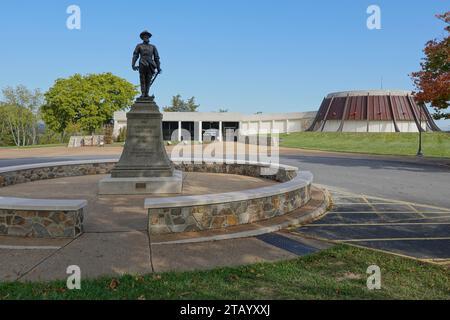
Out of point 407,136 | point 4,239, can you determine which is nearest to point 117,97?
point 407,136

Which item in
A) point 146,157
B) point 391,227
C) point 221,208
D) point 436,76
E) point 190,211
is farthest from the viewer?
point 436,76

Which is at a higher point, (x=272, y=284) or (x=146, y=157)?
(x=146, y=157)

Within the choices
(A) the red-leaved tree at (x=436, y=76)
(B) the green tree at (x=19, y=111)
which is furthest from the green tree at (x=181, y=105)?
(A) the red-leaved tree at (x=436, y=76)

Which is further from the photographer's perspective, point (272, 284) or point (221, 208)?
point (221, 208)

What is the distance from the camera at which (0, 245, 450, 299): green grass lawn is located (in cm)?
373

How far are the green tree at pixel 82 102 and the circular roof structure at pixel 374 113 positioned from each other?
3729cm

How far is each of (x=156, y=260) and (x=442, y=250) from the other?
455 cm

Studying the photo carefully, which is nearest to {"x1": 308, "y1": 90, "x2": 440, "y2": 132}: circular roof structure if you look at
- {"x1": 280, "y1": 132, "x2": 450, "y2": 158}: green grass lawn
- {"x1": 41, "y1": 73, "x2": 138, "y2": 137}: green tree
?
{"x1": 280, "y1": 132, "x2": 450, "y2": 158}: green grass lawn

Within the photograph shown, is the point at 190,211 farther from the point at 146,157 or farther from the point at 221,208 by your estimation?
the point at 146,157

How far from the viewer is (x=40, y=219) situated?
585 centimetres

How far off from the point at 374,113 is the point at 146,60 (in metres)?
55.8

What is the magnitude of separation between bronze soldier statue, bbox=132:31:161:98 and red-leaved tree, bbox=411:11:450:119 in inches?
588

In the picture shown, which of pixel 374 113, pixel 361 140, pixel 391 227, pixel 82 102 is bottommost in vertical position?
pixel 391 227

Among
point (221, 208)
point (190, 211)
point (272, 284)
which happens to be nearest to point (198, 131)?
point (221, 208)
